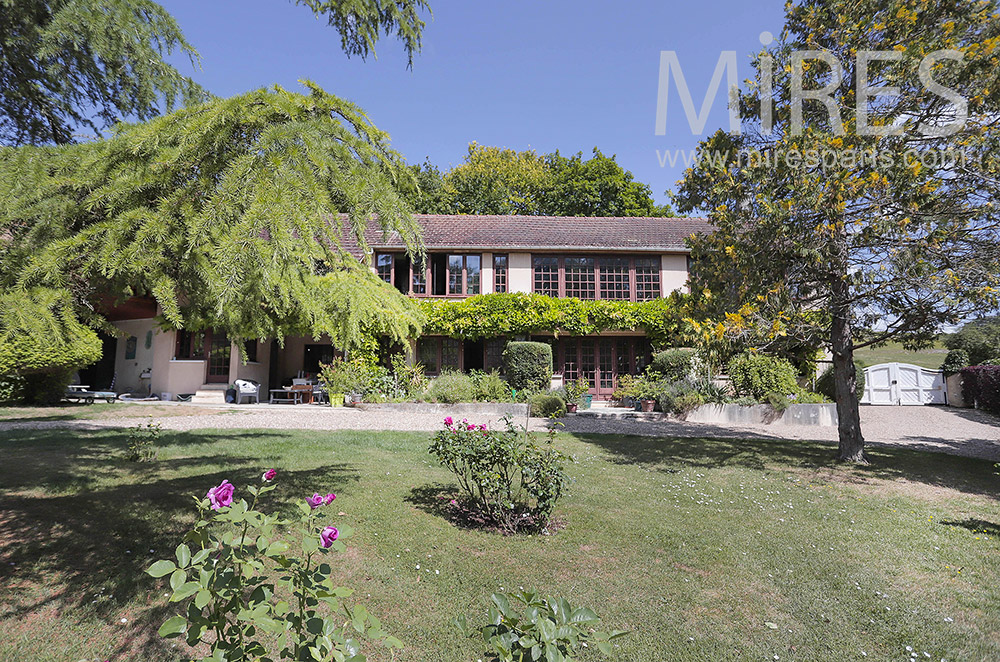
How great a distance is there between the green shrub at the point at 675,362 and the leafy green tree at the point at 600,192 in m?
18.4

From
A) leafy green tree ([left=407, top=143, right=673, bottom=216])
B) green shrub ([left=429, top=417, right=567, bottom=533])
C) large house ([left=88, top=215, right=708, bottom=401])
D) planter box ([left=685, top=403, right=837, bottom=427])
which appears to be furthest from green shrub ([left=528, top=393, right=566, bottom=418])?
leafy green tree ([left=407, top=143, right=673, bottom=216])

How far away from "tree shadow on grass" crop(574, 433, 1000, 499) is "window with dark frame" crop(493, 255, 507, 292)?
396 inches

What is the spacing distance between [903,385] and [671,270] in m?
9.64

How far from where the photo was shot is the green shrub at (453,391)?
1584 centimetres

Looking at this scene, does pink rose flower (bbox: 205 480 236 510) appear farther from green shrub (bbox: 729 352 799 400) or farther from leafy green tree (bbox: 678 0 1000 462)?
green shrub (bbox: 729 352 799 400)

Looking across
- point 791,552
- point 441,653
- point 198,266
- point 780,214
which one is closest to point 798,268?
point 780,214

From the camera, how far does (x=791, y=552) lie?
4.80 m

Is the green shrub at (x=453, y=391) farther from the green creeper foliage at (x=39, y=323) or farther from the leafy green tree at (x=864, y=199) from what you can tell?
the green creeper foliage at (x=39, y=323)

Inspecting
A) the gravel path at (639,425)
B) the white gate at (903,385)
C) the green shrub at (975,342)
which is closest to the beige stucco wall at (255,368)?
the gravel path at (639,425)

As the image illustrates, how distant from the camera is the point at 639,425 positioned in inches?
535

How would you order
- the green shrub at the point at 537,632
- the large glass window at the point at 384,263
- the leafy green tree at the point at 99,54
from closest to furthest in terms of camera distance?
the green shrub at the point at 537,632 → the leafy green tree at the point at 99,54 → the large glass window at the point at 384,263

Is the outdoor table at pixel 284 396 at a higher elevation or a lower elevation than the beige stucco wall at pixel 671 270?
lower

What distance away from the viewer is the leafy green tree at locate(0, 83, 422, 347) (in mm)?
2850

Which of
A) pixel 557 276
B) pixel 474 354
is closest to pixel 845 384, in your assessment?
pixel 557 276
